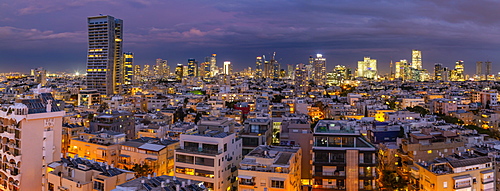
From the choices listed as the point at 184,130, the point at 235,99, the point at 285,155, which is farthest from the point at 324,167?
the point at 235,99

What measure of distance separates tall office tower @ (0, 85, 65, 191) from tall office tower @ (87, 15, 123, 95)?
60.8 m

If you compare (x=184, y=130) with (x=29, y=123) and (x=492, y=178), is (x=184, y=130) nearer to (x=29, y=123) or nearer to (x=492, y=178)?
(x=29, y=123)

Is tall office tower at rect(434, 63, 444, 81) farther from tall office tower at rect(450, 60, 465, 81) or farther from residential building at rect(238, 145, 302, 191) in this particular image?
residential building at rect(238, 145, 302, 191)

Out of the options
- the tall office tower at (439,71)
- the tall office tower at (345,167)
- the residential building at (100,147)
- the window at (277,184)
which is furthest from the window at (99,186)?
the tall office tower at (439,71)

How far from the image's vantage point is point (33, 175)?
63.2 feet

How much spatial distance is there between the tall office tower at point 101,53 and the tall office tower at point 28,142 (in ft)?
199

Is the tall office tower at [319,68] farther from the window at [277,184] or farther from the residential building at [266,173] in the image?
the window at [277,184]

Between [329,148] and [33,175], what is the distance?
15.6 m

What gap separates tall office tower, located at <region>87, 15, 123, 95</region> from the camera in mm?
77562

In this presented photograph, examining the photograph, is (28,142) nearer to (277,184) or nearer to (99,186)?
(99,186)

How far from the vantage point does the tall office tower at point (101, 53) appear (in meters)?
77.6

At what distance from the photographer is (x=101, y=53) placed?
3076 inches

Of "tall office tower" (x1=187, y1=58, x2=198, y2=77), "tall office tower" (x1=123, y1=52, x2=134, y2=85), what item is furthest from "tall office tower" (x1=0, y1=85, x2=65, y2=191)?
"tall office tower" (x1=187, y1=58, x2=198, y2=77)

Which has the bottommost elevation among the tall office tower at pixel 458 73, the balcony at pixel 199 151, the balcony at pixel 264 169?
the balcony at pixel 264 169
